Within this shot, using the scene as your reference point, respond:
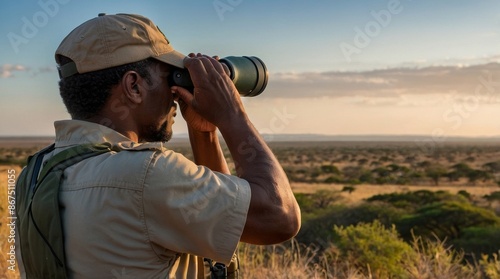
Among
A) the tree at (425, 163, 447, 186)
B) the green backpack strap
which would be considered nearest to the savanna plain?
the tree at (425, 163, 447, 186)

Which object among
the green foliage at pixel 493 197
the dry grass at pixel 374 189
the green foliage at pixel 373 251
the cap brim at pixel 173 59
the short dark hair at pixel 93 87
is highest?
the cap brim at pixel 173 59

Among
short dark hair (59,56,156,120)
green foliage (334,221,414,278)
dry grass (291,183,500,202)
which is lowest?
dry grass (291,183,500,202)

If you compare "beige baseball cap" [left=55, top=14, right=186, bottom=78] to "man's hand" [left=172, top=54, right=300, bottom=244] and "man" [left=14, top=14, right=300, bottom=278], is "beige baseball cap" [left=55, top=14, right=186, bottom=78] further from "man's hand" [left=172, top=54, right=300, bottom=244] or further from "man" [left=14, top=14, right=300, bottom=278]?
"man's hand" [left=172, top=54, right=300, bottom=244]

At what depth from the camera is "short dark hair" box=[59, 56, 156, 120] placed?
1910 millimetres

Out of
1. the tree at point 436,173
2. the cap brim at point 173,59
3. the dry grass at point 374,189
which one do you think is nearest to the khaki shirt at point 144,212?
the cap brim at point 173,59

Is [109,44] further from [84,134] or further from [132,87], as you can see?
[84,134]

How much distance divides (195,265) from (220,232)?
31 cm

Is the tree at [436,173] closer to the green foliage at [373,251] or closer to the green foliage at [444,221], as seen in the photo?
the green foliage at [444,221]

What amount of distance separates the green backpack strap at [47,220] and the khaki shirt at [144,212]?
3 centimetres

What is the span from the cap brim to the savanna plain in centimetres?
183

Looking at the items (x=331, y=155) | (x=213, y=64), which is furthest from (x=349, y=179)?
(x=213, y=64)

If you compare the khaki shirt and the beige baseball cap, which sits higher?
the beige baseball cap

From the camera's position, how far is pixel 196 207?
5.48ft

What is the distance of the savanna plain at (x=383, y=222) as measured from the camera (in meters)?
5.33
